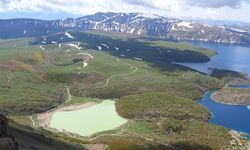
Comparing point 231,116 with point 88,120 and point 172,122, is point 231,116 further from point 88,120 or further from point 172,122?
point 88,120

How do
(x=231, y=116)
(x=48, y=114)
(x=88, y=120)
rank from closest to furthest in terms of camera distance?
(x=88, y=120) → (x=48, y=114) → (x=231, y=116)

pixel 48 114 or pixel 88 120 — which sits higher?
pixel 88 120

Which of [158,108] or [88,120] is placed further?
[158,108]

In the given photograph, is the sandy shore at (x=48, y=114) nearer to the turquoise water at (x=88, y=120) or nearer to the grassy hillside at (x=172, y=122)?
the turquoise water at (x=88, y=120)

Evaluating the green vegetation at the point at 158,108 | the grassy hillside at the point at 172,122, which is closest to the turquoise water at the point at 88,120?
the grassy hillside at the point at 172,122

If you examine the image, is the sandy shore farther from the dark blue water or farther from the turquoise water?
the dark blue water

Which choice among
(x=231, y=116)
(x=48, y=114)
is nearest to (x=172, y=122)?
(x=231, y=116)

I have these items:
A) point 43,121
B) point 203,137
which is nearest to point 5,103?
point 43,121
